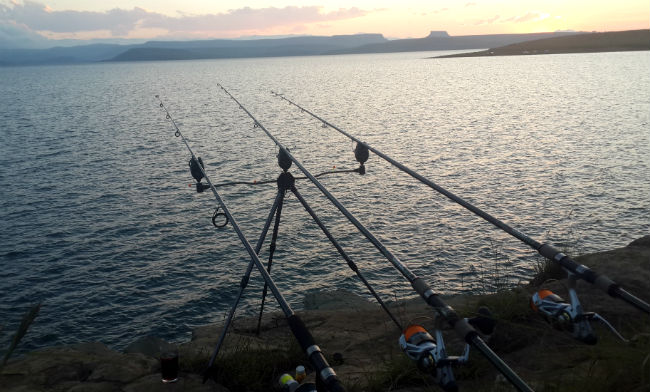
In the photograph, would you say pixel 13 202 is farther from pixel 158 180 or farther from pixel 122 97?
pixel 122 97

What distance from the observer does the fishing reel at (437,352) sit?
3928 millimetres

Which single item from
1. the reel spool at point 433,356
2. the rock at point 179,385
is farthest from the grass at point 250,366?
the reel spool at point 433,356

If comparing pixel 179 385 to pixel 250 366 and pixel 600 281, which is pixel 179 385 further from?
pixel 600 281

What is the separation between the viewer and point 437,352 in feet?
13.2

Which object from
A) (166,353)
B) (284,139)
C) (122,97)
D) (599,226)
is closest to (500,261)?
(599,226)

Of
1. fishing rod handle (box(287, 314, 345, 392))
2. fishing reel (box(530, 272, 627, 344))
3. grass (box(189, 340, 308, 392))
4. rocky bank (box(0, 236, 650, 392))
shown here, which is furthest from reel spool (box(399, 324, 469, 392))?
grass (box(189, 340, 308, 392))

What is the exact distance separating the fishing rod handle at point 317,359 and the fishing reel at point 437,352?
0.99m

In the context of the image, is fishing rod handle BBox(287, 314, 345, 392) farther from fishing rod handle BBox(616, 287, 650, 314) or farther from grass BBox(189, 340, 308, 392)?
grass BBox(189, 340, 308, 392)

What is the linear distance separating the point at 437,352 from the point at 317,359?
1.12m

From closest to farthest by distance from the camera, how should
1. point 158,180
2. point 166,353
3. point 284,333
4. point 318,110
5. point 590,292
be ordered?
point 166,353 < point 590,292 < point 284,333 < point 158,180 < point 318,110

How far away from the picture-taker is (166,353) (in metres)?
7.34

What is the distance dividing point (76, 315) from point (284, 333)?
7.43 m

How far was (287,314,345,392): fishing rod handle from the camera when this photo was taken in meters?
3.19

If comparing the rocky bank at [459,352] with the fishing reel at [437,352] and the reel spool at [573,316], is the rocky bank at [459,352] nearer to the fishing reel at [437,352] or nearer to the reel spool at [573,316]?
the reel spool at [573,316]
